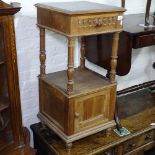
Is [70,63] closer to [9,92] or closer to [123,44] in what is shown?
[9,92]

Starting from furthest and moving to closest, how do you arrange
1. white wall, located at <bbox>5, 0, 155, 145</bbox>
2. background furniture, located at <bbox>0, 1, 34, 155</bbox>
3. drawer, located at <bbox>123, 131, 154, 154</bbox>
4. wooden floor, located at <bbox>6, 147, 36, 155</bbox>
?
drawer, located at <bbox>123, 131, 154, 154</bbox> → white wall, located at <bbox>5, 0, 155, 145</bbox> → wooden floor, located at <bbox>6, 147, 36, 155</bbox> → background furniture, located at <bbox>0, 1, 34, 155</bbox>

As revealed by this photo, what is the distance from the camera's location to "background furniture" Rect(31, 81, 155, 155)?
6.63ft

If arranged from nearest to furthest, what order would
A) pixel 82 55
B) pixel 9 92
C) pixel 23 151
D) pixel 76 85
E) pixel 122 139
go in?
pixel 9 92
pixel 23 151
pixel 76 85
pixel 122 139
pixel 82 55

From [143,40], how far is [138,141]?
813 millimetres

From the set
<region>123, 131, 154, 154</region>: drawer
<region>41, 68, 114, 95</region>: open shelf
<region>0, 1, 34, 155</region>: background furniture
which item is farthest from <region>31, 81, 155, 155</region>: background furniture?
<region>41, 68, 114, 95</region>: open shelf

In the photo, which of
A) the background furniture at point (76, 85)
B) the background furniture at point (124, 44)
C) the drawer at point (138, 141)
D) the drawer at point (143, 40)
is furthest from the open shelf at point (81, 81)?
the drawer at point (138, 141)

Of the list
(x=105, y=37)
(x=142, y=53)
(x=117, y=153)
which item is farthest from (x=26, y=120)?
(x=142, y=53)

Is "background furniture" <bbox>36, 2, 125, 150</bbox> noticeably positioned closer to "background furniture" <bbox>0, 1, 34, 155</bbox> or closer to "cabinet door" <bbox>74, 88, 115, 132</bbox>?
"cabinet door" <bbox>74, 88, 115, 132</bbox>

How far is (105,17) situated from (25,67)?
751 millimetres

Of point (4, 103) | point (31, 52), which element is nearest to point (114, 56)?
point (31, 52)

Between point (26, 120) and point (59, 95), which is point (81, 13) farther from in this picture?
point (26, 120)

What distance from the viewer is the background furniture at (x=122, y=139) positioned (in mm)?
2020

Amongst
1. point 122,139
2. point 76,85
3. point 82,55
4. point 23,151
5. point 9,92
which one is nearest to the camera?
point 9,92

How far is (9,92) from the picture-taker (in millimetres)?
1662
